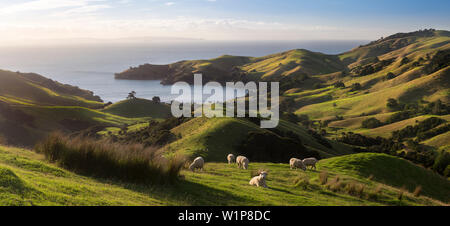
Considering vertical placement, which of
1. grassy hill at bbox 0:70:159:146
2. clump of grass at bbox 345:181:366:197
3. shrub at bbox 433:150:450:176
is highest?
clump of grass at bbox 345:181:366:197

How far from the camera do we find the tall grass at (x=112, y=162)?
12.2 meters

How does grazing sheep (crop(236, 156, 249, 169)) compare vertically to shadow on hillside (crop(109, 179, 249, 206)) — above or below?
below

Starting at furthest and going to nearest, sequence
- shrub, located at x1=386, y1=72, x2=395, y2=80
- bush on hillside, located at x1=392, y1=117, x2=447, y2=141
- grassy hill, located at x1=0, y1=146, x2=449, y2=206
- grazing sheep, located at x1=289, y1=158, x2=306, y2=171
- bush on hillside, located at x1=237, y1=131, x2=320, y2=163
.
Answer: shrub, located at x1=386, y1=72, x2=395, y2=80
bush on hillside, located at x1=392, y1=117, x2=447, y2=141
bush on hillside, located at x1=237, y1=131, x2=320, y2=163
grazing sheep, located at x1=289, y1=158, x2=306, y2=171
grassy hill, located at x1=0, y1=146, x2=449, y2=206

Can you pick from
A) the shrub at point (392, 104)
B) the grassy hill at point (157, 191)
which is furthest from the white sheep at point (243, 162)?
the shrub at point (392, 104)

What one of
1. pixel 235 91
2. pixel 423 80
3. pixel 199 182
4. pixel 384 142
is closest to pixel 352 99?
pixel 423 80

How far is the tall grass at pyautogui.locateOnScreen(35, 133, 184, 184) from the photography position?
12180 mm

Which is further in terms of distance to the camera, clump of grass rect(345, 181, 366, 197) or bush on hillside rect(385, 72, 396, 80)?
bush on hillside rect(385, 72, 396, 80)

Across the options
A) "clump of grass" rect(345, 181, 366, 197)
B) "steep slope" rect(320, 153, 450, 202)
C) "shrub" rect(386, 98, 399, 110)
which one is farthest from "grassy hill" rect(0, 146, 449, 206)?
"shrub" rect(386, 98, 399, 110)

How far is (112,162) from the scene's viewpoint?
41.0ft

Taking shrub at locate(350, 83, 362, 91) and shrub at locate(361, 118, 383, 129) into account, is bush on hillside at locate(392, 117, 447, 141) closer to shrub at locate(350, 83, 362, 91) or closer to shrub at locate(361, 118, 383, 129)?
shrub at locate(361, 118, 383, 129)

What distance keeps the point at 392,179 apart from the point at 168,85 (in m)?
179

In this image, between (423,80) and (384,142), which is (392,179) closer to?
(384,142)

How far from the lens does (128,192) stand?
1033cm

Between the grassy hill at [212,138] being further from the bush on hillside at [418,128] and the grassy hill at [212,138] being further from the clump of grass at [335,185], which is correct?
the bush on hillside at [418,128]
